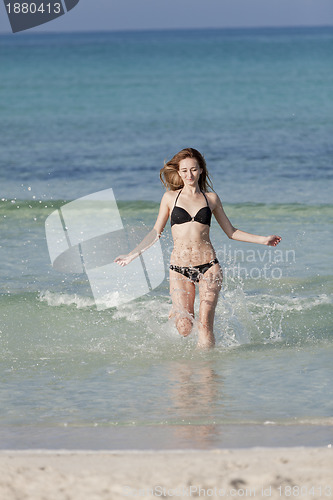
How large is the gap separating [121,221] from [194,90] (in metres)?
26.8

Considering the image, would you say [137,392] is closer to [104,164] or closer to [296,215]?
[296,215]

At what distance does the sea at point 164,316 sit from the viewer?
4996 mm

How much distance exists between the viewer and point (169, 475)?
3949 mm

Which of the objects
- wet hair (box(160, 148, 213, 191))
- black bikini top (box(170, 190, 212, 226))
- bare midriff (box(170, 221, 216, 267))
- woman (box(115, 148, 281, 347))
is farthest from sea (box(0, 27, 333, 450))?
wet hair (box(160, 148, 213, 191))

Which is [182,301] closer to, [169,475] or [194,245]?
[194,245]

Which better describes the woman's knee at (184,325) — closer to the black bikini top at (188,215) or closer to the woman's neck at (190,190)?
the black bikini top at (188,215)

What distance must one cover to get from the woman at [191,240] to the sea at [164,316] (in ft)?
0.79

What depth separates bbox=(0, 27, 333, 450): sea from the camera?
5.00 meters

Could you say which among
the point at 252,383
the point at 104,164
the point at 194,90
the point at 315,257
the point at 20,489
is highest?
the point at 20,489

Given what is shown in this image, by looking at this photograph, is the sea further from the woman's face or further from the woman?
the woman's face

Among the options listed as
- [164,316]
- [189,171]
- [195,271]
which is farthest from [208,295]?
[164,316]

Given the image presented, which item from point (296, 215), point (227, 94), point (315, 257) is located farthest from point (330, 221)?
point (227, 94)

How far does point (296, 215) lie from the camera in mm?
13211

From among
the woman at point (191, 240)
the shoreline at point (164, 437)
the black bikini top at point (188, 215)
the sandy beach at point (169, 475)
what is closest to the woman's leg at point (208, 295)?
the woman at point (191, 240)
